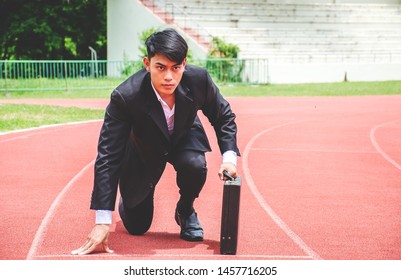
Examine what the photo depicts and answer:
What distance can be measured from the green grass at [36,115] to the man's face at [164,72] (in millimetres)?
9561

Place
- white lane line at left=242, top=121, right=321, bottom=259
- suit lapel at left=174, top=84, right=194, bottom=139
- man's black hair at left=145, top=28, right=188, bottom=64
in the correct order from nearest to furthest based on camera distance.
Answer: man's black hair at left=145, top=28, right=188, bottom=64, suit lapel at left=174, top=84, right=194, bottom=139, white lane line at left=242, top=121, right=321, bottom=259

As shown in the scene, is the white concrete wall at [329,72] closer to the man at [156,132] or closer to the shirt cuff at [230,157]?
the man at [156,132]

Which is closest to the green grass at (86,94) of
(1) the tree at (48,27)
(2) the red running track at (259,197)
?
(2) the red running track at (259,197)

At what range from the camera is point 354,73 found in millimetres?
34125

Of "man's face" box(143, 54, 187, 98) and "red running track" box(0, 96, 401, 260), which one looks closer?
"man's face" box(143, 54, 187, 98)

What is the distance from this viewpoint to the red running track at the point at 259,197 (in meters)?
5.98

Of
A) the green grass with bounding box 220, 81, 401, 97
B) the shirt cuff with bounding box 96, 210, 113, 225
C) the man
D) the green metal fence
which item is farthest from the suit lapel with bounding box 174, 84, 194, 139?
the green grass with bounding box 220, 81, 401, 97

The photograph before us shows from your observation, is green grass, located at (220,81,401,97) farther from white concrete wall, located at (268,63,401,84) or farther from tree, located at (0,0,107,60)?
tree, located at (0,0,107,60)

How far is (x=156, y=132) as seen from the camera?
5.65m

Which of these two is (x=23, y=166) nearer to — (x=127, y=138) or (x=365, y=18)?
(x=127, y=138)

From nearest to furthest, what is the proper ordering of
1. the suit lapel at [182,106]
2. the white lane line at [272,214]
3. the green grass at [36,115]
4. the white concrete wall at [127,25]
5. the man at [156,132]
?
the man at [156,132] < the suit lapel at [182,106] < the white lane line at [272,214] < the green grass at [36,115] < the white concrete wall at [127,25]

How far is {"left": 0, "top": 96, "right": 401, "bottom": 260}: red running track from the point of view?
598 centimetres
